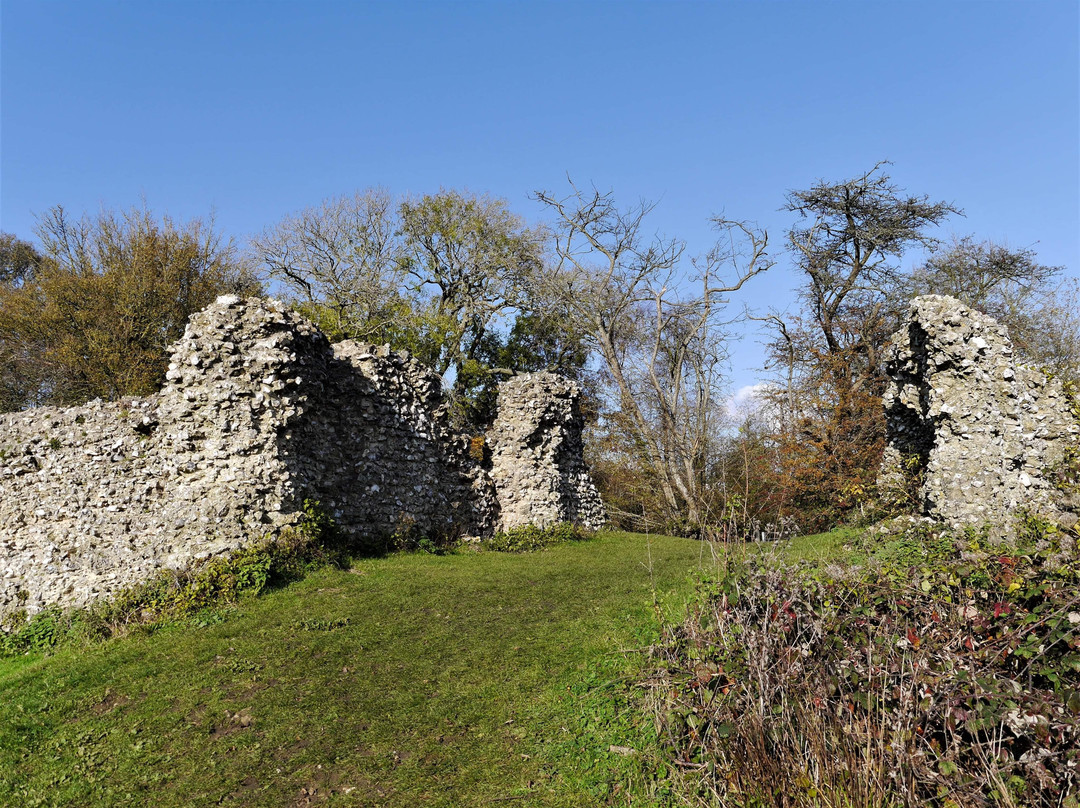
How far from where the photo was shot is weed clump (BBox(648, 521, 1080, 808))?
3352 millimetres

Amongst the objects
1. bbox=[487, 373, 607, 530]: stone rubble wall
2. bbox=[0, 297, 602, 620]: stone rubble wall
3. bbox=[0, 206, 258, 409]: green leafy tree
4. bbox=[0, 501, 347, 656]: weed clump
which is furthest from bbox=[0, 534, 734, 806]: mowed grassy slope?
bbox=[0, 206, 258, 409]: green leafy tree

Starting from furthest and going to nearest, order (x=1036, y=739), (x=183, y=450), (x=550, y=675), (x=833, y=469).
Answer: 1. (x=833, y=469)
2. (x=183, y=450)
3. (x=550, y=675)
4. (x=1036, y=739)

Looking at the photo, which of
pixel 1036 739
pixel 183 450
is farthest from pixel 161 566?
pixel 1036 739

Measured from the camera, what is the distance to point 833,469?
20859 mm

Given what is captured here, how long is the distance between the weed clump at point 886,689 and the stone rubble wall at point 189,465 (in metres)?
6.73

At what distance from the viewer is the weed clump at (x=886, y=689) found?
335 cm

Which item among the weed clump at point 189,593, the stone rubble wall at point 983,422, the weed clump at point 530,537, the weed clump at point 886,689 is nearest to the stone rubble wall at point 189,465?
the weed clump at point 189,593

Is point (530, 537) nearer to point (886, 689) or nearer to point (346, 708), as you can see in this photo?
point (346, 708)

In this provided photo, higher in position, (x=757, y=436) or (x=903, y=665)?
(x=757, y=436)

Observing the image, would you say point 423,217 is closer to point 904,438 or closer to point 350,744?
point 904,438

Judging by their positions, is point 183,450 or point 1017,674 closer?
point 1017,674

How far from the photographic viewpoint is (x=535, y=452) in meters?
16.5

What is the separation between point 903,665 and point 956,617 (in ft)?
2.74

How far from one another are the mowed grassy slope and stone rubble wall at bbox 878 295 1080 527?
533 centimetres
